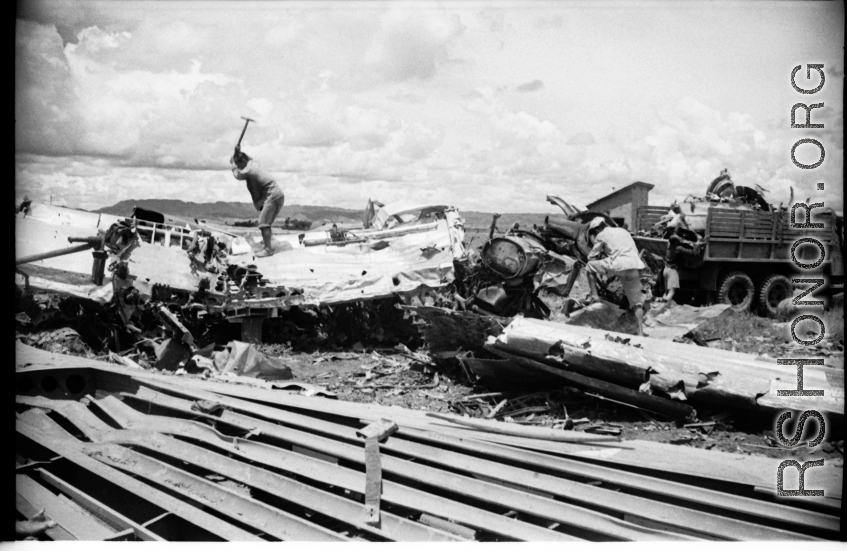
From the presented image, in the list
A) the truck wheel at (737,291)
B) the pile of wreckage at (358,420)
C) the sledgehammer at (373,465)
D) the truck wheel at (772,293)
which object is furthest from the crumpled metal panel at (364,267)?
the truck wheel at (772,293)

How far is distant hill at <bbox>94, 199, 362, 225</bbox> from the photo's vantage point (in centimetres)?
733

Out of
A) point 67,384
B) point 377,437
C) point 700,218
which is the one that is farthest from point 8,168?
point 700,218

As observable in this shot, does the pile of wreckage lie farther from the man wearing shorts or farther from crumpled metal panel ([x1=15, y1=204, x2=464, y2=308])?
the man wearing shorts

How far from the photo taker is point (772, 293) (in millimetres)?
10844

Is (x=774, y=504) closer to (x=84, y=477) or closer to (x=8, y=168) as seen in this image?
(x=84, y=477)

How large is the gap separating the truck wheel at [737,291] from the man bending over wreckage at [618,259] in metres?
4.15

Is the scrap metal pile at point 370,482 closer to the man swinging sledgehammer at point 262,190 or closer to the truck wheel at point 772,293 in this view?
the man swinging sledgehammer at point 262,190

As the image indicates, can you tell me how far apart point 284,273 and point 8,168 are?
15.0 feet

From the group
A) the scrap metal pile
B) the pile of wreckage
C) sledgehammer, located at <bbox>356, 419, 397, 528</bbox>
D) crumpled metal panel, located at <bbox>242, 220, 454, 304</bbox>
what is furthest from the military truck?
sledgehammer, located at <bbox>356, 419, 397, 528</bbox>

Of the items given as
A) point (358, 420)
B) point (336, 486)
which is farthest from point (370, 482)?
point (358, 420)

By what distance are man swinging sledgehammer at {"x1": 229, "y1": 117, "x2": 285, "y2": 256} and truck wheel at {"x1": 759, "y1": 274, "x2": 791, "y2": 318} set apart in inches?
321

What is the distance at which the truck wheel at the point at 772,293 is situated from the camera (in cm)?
1061

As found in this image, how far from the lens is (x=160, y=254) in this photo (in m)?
7.94

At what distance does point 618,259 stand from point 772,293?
560 cm
